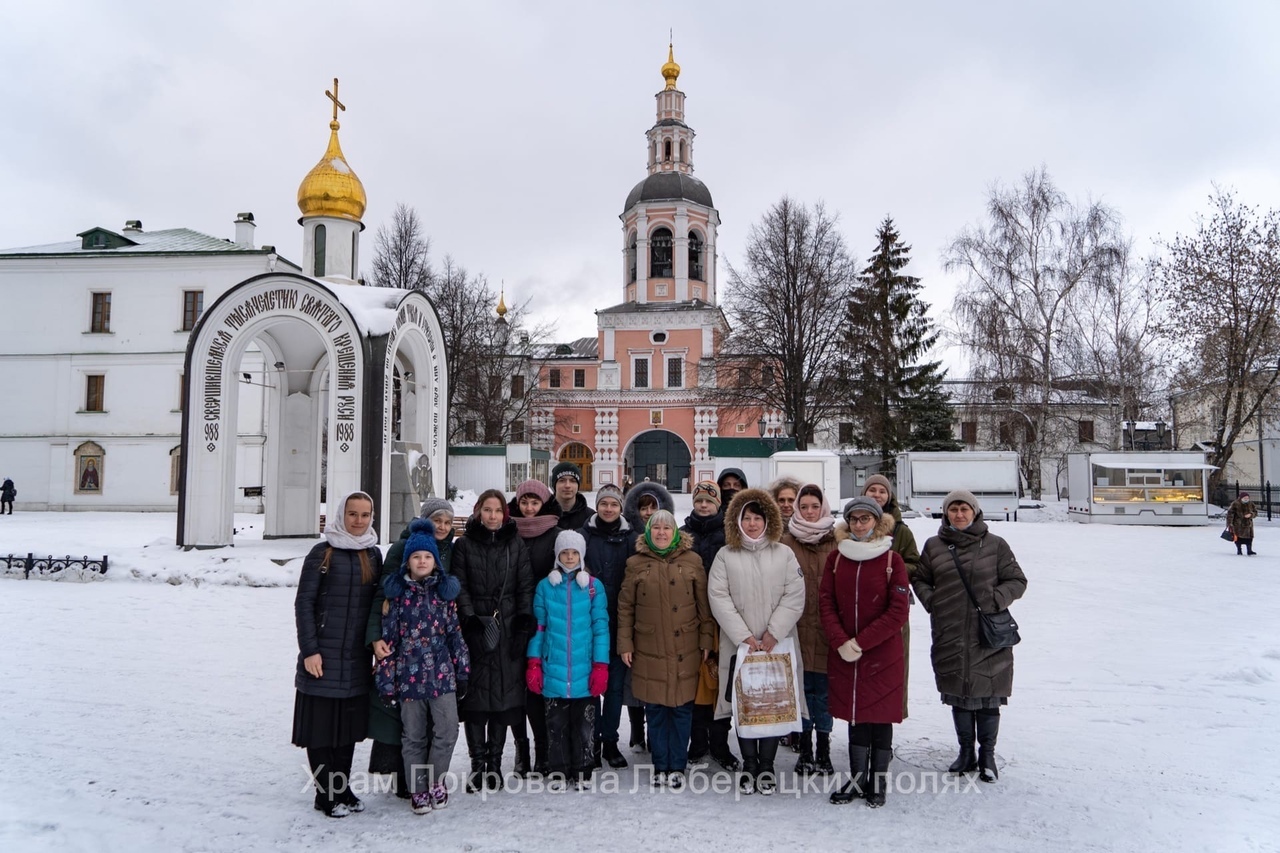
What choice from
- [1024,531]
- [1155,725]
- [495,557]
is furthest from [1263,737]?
[1024,531]

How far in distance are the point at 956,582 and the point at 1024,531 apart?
48.5 feet

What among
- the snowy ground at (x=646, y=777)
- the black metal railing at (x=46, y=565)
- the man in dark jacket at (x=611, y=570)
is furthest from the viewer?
the black metal railing at (x=46, y=565)

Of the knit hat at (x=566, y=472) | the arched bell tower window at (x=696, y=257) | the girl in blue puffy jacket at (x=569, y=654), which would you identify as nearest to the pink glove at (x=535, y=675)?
the girl in blue puffy jacket at (x=569, y=654)

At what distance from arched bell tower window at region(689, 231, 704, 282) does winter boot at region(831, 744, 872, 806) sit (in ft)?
135

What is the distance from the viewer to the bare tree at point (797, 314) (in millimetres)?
A: 28297

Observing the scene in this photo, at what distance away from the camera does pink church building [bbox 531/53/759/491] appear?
43250 millimetres

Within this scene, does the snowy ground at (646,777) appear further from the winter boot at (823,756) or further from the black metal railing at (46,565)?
the black metal railing at (46,565)

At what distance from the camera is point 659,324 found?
43750 mm

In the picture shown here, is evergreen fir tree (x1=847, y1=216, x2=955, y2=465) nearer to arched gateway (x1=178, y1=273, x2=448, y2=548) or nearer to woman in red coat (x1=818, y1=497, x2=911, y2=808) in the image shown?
arched gateway (x1=178, y1=273, x2=448, y2=548)

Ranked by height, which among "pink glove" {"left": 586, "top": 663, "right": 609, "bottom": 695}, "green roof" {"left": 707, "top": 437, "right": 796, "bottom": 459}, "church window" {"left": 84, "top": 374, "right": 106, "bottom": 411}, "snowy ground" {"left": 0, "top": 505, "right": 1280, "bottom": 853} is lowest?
"snowy ground" {"left": 0, "top": 505, "right": 1280, "bottom": 853}

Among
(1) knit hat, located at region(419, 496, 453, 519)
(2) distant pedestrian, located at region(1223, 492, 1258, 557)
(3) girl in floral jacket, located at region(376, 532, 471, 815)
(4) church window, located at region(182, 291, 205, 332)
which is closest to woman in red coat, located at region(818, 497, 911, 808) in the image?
(3) girl in floral jacket, located at region(376, 532, 471, 815)

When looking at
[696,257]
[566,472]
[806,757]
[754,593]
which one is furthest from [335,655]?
[696,257]

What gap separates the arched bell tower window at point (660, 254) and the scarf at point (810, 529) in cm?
4024

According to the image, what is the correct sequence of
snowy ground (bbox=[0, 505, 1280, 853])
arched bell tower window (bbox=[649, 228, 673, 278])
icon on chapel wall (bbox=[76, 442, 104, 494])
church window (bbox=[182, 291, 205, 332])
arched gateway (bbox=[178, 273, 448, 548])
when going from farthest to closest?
arched bell tower window (bbox=[649, 228, 673, 278])
church window (bbox=[182, 291, 205, 332])
icon on chapel wall (bbox=[76, 442, 104, 494])
arched gateway (bbox=[178, 273, 448, 548])
snowy ground (bbox=[0, 505, 1280, 853])
